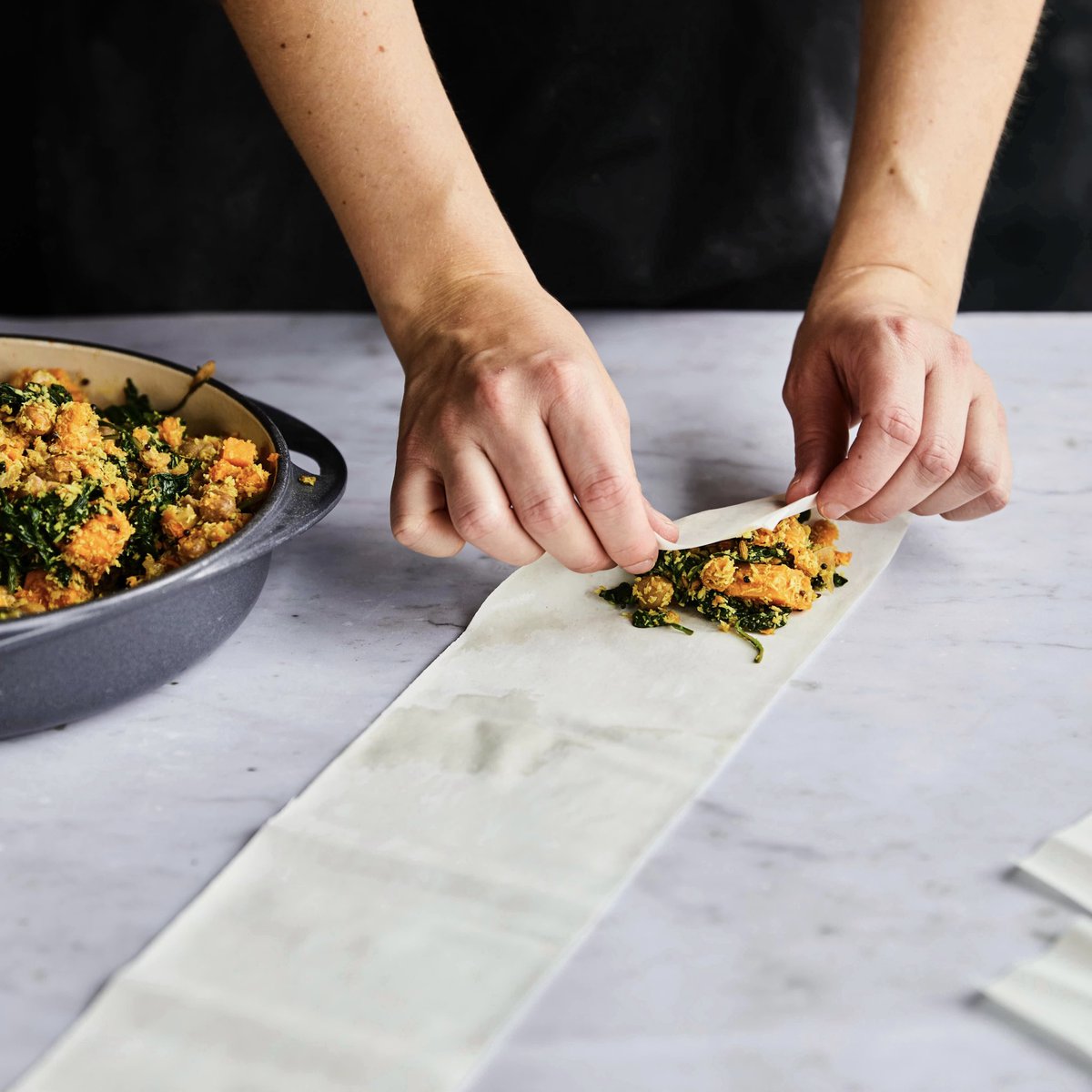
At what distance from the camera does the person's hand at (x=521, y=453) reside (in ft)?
3.73

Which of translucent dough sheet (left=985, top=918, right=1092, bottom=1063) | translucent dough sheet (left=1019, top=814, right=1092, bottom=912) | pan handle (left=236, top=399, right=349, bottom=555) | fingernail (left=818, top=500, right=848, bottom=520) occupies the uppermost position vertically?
pan handle (left=236, top=399, right=349, bottom=555)

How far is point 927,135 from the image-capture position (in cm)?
153

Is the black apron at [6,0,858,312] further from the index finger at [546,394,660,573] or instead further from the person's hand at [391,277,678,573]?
the index finger at [546,394,660,573]

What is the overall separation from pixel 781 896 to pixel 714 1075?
178mm

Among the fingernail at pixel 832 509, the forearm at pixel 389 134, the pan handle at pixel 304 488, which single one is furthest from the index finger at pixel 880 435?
the pan handle at pixel 304 488

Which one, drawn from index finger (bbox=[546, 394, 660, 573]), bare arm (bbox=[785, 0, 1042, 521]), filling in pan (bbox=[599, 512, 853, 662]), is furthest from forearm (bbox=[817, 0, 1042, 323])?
index finger (bbox=[546, 394, 660, 573])

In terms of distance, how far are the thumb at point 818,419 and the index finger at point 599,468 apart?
0.30 m

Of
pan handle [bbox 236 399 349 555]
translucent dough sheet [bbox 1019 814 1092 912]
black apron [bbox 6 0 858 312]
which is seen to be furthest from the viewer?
black apron [bbox 6 0 858 312]

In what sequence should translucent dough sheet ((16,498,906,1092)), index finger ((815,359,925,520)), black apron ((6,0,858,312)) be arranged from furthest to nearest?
black apron ((6,0,858,312)) < index finger ((815,359,925,520)) < translucent dough sheet ((16,498,906,1092))

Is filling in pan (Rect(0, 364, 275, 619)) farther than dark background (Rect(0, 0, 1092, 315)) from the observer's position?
No

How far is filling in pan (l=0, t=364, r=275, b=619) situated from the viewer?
3.73ft

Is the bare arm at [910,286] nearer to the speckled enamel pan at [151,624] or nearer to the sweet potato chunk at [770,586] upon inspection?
the sweet potato chunk at [770,586]

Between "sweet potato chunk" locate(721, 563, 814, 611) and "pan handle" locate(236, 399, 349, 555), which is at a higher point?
"pan handle" locate(236, 399, 349, 555)

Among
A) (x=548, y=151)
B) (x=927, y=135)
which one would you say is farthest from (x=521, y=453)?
(x=548, y=151)
